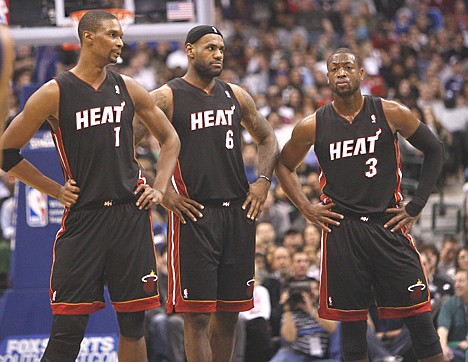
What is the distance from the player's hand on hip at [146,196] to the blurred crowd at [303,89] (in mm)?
1365

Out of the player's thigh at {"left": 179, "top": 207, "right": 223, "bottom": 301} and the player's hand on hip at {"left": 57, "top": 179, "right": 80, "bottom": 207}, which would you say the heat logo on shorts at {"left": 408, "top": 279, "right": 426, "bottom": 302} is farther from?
the player's hand on hip at {"left": 57, "top": 179, "right": 80, "bottom": 207}

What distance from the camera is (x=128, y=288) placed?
6.53 meters

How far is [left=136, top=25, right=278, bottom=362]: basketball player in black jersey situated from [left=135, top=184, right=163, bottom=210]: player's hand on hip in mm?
437

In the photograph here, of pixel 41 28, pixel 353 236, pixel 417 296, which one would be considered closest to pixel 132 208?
pixel 353 236

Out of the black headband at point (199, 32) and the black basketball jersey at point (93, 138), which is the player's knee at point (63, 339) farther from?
the black headband at point (199, 32)

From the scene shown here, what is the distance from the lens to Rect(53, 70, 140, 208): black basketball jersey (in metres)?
6.45

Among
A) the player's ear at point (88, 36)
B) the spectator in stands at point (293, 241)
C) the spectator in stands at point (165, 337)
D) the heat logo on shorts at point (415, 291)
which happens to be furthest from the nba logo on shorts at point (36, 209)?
the heat logo on shorts at point (415, 291)

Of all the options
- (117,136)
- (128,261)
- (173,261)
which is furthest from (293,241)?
(117,136)

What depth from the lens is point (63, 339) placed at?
6.41 meters

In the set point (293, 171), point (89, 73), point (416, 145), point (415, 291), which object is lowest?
point (415, 291)

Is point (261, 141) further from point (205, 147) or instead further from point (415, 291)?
point (415, 291)

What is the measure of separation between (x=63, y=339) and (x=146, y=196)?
1.06 m

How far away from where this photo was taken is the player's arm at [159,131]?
6.70 metres

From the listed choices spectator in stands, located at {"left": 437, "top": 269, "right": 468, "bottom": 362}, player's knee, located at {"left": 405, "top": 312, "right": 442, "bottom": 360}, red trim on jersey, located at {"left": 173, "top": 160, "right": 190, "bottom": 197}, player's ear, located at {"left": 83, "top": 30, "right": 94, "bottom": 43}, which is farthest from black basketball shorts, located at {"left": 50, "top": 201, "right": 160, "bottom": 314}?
spectator in stands, located at {"left": 437, "top": 269, "right": 468, "bottom": 362}
